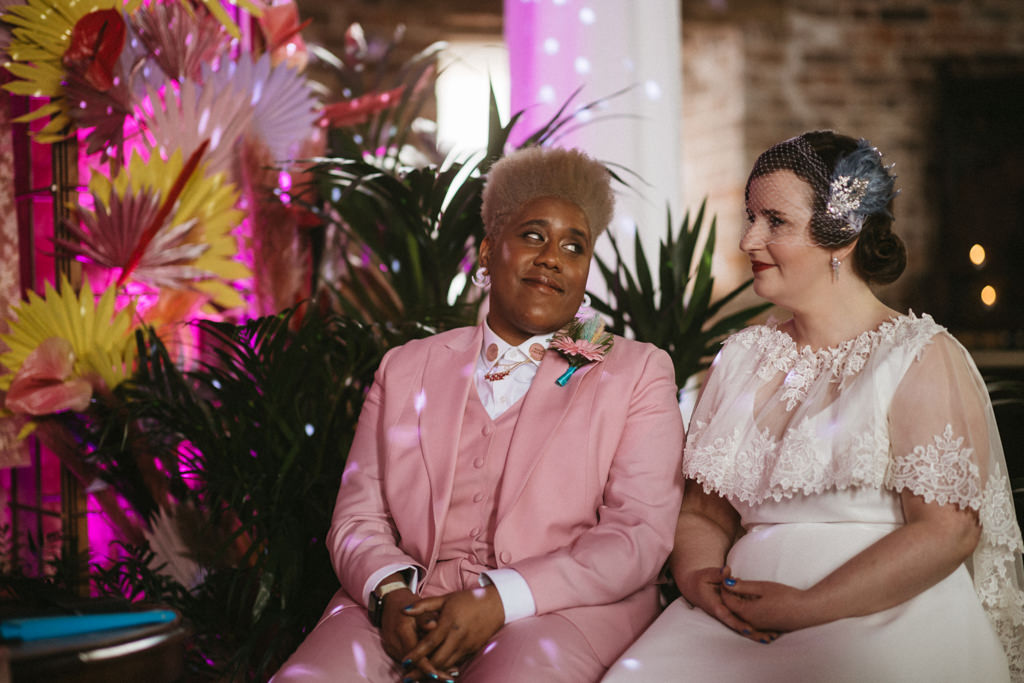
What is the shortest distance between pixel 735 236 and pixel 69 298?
3492 mm

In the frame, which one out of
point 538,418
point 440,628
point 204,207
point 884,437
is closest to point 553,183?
point 538,418

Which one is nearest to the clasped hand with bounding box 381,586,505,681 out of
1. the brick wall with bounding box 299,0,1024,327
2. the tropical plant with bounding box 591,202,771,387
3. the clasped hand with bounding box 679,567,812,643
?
the clasped hand with bounding box 679,567,812,643

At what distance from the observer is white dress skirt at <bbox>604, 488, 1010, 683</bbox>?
5.16 ft

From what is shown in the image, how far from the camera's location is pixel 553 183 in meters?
2.02

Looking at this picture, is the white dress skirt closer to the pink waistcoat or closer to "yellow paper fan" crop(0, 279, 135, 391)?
the pink waistcoat

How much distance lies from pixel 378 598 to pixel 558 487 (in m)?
0.41

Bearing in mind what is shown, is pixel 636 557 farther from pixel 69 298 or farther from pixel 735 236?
pixel 735 236

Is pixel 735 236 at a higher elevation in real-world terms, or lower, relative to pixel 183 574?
higher

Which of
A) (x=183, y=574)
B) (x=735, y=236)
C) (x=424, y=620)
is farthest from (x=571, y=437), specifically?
(x=735, y=236)

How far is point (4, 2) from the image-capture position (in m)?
2.65

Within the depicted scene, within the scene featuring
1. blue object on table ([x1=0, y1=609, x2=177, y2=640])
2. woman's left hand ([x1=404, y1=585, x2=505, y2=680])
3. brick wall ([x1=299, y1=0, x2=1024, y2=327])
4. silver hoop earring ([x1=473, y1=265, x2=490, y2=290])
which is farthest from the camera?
brick wall ([x1=299, y1=0, x2=1024, y2=327])

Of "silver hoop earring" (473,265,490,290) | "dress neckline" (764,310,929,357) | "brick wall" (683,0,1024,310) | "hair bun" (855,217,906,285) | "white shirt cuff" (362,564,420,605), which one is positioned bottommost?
"white shirt cuff" (362,564,420,605)

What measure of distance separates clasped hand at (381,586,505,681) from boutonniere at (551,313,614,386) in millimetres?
483

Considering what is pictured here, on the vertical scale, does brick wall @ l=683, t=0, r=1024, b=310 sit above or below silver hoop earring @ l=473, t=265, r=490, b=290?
above
